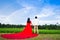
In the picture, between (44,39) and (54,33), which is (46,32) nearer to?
(54,33)

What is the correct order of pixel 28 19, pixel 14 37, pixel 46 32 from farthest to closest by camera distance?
pixel 46 32, pixel 28 19, pixel 14 37

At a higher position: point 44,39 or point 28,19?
point 28,19

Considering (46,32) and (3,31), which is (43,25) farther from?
(3,31)

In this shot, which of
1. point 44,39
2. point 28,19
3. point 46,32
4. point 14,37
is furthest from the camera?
point 46,32

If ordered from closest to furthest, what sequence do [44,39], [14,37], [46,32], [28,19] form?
1. [44,39]
2. [14,37]
3. [28,19]
4. [46,32]

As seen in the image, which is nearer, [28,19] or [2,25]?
[28,19]

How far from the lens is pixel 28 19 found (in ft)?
36.7

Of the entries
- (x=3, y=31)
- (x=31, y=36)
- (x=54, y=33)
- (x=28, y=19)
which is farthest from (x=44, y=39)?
(x=3, y=31)

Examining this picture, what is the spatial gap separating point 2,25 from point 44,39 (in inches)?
157

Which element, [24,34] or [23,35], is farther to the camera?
[24,34]

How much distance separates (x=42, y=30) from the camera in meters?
12.6

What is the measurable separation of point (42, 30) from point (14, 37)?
265 centimetres

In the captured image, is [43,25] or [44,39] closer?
[44,39]

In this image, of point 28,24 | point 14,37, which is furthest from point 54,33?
point 14,37
